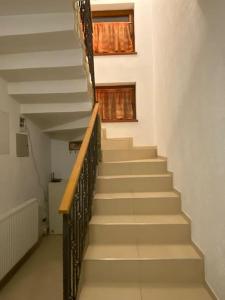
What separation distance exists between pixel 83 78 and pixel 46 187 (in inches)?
102

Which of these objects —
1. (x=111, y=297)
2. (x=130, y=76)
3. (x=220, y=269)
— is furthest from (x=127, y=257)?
(x=130, y=76)

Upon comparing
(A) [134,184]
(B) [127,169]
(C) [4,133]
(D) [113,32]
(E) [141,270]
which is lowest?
(E) [141,270]

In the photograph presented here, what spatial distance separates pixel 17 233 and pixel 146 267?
1.81 metres

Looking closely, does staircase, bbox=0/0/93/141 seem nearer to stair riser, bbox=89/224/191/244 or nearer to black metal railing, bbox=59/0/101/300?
black metal railing, bbox=59/0/101/300

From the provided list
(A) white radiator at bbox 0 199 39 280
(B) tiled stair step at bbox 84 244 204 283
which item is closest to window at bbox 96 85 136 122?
(A) white radiator at bbox 0 199 39 280

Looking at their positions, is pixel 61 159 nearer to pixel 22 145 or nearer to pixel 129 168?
pixel 22 145

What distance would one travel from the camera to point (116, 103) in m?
5.57

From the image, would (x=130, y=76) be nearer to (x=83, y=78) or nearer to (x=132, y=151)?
(x=132, y=151)

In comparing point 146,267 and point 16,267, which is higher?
point 146,267

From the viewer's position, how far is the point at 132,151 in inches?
168

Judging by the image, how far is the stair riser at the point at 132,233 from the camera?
8.79 feet

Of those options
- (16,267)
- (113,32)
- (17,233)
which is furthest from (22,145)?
(113,32)

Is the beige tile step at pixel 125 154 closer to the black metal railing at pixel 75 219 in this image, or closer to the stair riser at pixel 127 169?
the stair riser at pixel 127 169

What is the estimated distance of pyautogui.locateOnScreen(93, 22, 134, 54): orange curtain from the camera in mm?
5555
